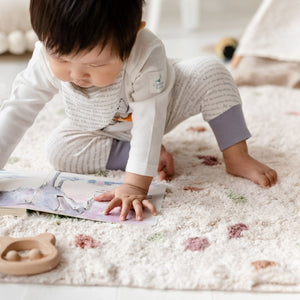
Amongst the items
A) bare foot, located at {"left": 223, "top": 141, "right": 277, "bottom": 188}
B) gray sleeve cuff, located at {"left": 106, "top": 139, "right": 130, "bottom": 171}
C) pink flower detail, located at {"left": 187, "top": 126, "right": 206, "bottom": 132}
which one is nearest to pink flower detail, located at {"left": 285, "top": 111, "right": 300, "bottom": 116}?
pink flower detail, located at {"left": 187, "top": 126, "right": 206, "bottom": 132}

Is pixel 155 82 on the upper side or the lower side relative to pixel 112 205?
upper

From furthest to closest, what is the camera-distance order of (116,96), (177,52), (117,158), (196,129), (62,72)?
(177,52)
(196,129)
(117,158)
(116,96)
(62,72)

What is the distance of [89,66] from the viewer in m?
0.81

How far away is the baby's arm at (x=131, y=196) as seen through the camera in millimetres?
861

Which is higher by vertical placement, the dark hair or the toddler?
the dark hair

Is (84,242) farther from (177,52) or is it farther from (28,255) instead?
A: (177,52)

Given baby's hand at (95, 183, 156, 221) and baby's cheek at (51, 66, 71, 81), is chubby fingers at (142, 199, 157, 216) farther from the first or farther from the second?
baby's cheek at (51, 66, 71, 81)

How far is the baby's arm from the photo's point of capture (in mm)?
861

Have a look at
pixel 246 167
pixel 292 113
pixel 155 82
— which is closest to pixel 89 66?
pixel 155 82

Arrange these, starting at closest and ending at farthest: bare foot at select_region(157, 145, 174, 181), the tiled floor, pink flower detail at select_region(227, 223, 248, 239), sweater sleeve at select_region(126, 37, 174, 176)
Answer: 1. the tiled floor
2. pink flower detail at select_region(227, 223, 248, 239)
3. sweater sleeve at select_region(126, 37, 174, 176)
4. bare foot at select_region(157, 145, 174, 181)

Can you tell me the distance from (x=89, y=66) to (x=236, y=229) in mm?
354

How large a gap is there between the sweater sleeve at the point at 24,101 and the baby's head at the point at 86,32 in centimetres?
14

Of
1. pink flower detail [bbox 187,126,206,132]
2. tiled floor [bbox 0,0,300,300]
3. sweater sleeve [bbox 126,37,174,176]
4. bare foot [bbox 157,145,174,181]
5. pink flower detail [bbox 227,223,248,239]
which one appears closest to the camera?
tiled floor [bbox 0,0,300,300]

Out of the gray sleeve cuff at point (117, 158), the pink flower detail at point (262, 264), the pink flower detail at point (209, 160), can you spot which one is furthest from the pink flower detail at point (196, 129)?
the pink flower detail at point (262, 264)
